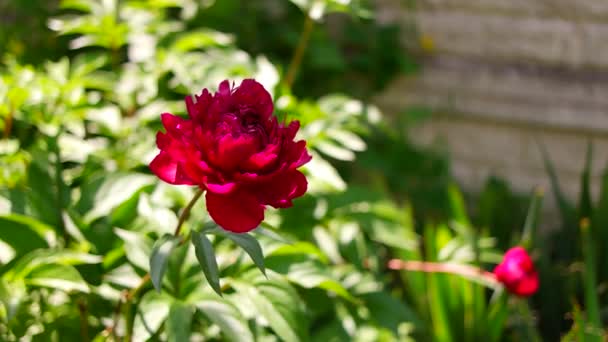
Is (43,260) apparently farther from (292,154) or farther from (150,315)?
(292,154)

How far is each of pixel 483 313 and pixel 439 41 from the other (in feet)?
4.32

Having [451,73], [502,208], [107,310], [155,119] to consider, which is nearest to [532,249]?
[502,208]

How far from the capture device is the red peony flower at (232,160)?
3.14 feet

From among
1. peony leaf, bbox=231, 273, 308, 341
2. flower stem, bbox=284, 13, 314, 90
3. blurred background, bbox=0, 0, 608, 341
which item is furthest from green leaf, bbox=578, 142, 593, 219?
peony leaf, bbox=231, 273, 308, 341

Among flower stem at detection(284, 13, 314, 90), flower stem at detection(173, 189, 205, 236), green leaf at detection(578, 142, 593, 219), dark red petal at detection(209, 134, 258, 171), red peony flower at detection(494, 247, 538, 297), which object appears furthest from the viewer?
green leaf at detection(578, 142, 593, 219)

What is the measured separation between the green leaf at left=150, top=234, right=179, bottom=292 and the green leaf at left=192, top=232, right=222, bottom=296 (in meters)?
0.05

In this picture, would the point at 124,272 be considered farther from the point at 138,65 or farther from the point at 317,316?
the point at 138,65

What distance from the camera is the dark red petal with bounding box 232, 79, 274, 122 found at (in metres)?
1.03

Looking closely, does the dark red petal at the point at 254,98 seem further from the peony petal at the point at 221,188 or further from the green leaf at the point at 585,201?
the green leaf at the point at 585,201

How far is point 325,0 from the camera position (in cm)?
188

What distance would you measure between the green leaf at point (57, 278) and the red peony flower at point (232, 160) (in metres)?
0.30

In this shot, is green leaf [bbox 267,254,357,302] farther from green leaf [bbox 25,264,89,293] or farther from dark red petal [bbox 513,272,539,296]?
dark red petal [bbox 513,272,539,296]

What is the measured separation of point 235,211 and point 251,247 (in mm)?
86

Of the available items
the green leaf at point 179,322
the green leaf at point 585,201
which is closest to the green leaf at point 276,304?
the green leaf at point 179,322
